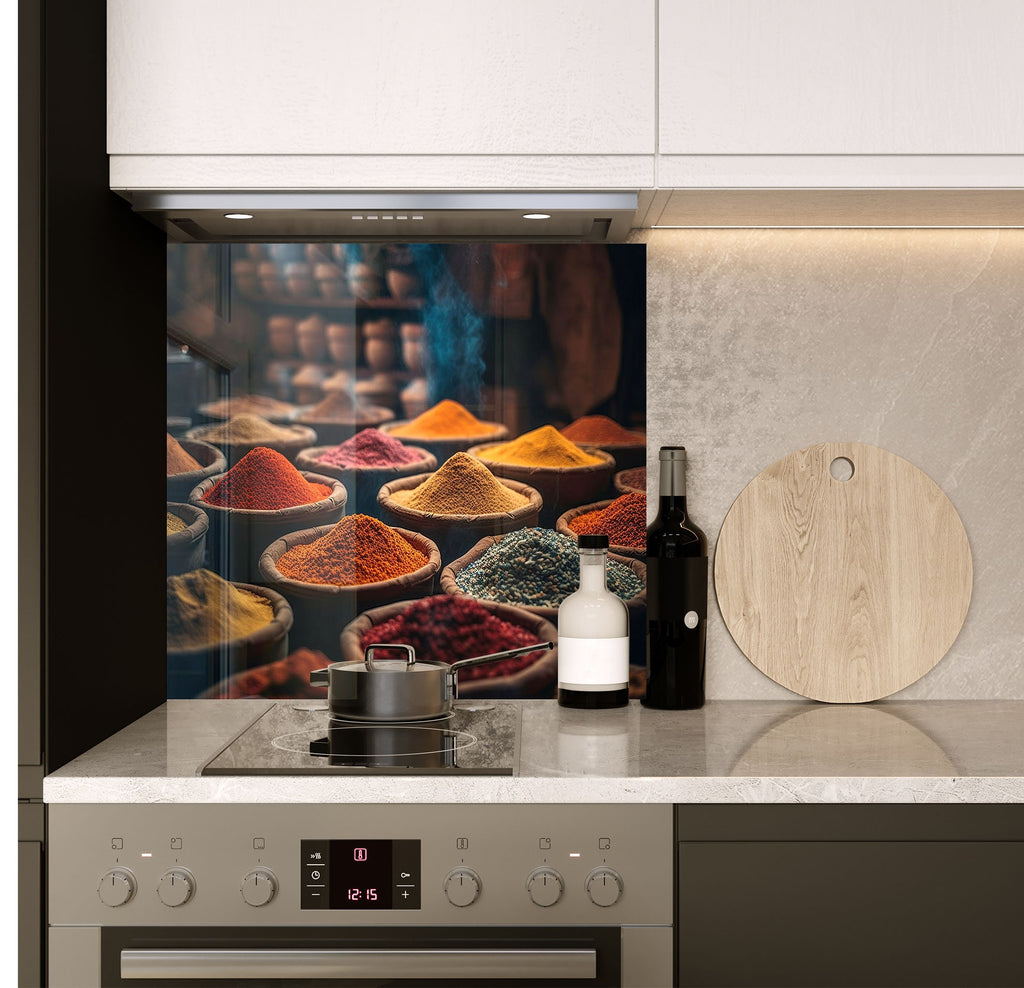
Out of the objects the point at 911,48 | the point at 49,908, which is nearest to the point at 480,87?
the point at 911,48

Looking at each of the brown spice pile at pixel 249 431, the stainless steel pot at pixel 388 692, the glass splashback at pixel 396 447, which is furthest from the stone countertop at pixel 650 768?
the brown spice pile at pixel 249 431

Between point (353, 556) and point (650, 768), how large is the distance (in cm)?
75

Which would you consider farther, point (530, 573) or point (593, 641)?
point (530, 573)

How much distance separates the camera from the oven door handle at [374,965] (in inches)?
49.6

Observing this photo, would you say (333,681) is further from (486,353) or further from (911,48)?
(911,48)

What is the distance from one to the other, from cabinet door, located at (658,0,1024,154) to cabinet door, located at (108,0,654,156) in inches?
3.1

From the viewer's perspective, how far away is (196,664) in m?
1.85

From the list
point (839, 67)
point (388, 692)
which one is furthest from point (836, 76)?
point (388, 692)

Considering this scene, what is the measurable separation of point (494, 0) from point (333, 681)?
1.02 meters

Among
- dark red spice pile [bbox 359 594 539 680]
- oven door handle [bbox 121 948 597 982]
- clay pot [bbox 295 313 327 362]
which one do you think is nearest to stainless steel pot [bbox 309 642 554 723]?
dark red spice pile [bbox 359 594 539 680]

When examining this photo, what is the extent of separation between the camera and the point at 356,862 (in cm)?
128

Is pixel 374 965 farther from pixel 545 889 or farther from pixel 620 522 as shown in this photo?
pixel 620 522

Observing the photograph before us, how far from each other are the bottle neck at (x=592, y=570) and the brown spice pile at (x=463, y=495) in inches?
7.8

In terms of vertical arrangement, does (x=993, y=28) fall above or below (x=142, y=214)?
above
